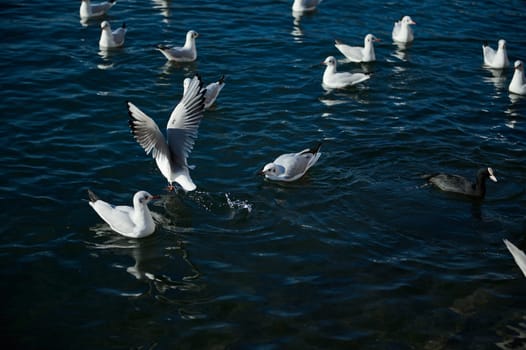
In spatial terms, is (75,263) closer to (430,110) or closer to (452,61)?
(430,110)

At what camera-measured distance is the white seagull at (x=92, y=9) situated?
63.6 feet

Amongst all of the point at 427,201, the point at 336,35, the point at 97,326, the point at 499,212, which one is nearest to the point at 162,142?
the point at 97,326

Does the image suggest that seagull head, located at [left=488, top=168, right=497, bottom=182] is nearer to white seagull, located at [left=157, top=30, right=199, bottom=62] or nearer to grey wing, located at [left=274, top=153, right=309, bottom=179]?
grey wing, located at [left=274, top=153, right=309, bottom=179]

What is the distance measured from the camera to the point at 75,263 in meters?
9.85

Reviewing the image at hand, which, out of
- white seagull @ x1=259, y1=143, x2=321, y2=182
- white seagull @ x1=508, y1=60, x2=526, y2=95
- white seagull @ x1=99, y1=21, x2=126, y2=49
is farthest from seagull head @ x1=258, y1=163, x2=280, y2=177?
white seagull @ x1=508, y1=60, x2=526, y2=95

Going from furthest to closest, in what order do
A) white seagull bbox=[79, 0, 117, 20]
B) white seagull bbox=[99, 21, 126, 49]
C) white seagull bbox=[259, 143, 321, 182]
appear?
1. white seagull bbox=[79, 0, 117, 20]
2. white seagull bbox=[99, 21, 126, 49]
3. white seagull bbox=[259, 143, 321, 182]

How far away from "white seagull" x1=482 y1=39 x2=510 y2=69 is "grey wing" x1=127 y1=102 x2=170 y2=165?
10.4 metres

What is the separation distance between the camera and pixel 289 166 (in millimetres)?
12156

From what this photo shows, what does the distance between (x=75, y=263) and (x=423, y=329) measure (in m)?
5.02

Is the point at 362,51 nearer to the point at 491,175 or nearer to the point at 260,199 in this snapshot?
the point at 491,175

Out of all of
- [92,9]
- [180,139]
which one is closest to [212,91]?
[180,139]

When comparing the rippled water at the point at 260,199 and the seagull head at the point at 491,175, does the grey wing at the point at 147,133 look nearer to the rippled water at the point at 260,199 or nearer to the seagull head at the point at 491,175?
the rippled water at the point at 260,199

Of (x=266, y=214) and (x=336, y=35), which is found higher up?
(x=336, y=35)

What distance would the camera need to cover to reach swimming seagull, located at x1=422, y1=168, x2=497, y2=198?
12.0 m
